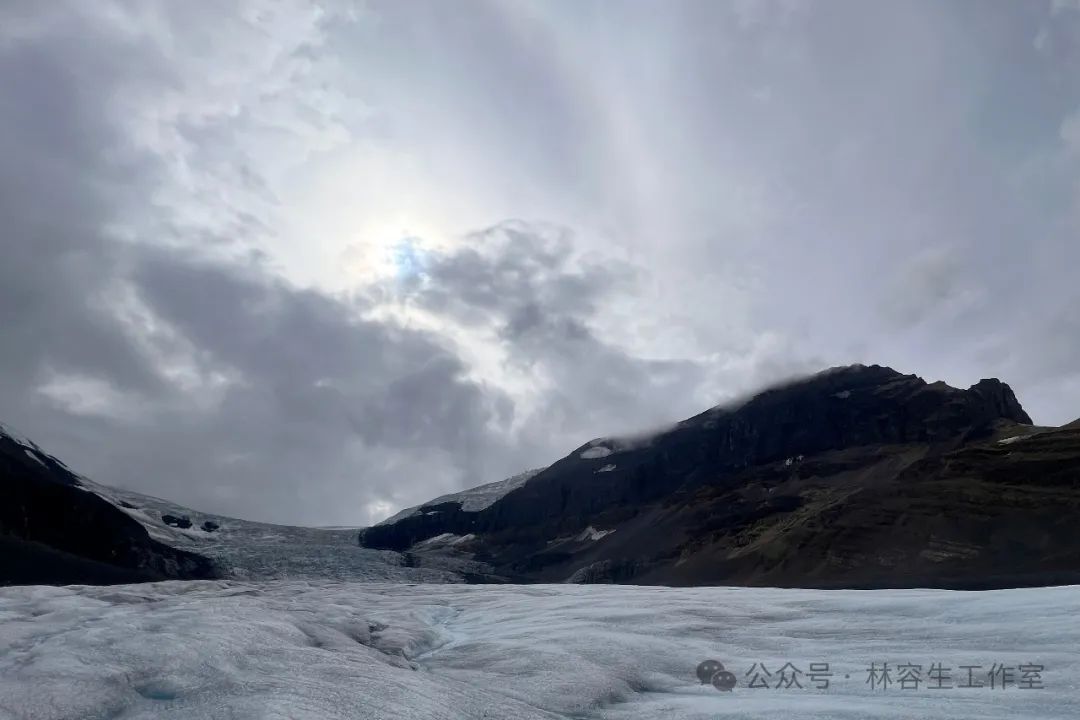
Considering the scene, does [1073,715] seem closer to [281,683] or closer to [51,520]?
[281,683]

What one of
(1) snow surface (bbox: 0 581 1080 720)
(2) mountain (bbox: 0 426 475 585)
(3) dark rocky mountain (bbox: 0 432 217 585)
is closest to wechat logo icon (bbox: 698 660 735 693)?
(1) snow surface (bbox: 0 581 1080 720)

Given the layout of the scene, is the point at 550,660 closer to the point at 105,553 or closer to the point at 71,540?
the point at 71,540

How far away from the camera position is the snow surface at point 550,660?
486 inches

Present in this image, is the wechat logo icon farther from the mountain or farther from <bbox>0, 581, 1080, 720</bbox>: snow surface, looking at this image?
the mountain

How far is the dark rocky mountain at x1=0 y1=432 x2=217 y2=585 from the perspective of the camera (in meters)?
116

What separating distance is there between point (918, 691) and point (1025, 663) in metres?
2.46

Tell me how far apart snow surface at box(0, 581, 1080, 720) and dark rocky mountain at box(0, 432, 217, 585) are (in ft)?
357

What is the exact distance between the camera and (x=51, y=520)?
142375 millimetres

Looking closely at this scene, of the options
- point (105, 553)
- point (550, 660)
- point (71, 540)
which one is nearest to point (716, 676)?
point (550, 660)

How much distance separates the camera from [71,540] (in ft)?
465

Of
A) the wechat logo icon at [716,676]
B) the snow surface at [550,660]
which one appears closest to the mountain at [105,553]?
the snow surface at [550,660]

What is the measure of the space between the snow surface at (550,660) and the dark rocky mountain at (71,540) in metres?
109

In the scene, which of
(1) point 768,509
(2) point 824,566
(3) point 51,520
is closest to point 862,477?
(1) point 768,509

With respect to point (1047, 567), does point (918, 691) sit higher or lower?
lower
